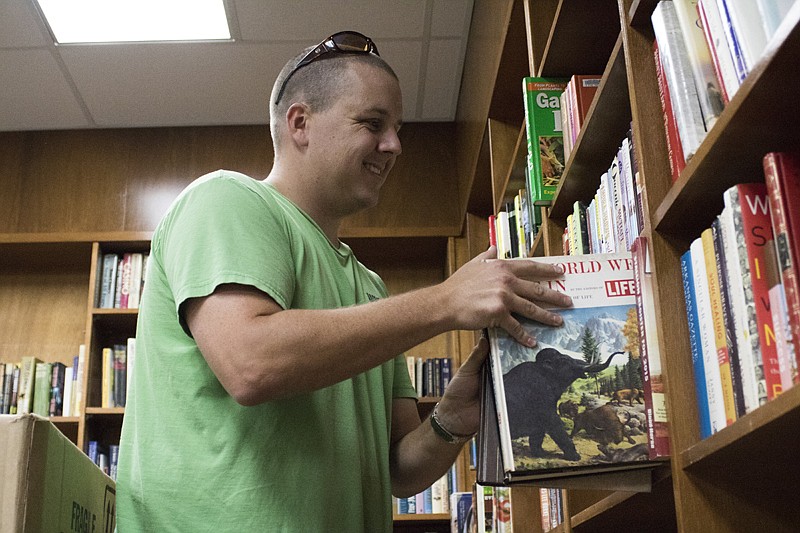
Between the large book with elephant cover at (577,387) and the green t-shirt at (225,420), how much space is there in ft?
1.00

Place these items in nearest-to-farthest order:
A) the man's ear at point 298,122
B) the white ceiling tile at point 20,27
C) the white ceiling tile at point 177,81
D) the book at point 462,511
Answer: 1. the man's ear at point 298,122
2. the book at point 462,511
3. the white ceiling tile at point 20,27
4. the white ceiling tile at point 177,81

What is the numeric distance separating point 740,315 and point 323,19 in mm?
2646

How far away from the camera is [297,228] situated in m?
1.43

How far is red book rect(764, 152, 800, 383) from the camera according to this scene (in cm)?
89

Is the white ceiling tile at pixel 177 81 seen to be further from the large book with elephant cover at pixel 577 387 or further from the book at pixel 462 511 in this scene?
the large book with elephant cover at pixel 577 387

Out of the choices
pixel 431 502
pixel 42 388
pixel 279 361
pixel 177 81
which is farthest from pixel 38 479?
pixel 177 81

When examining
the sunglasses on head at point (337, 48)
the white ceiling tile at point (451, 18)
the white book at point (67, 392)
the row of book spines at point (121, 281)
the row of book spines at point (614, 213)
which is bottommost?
the row of book spines at point (614, 213)

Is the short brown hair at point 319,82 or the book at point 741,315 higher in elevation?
the short brown hair at point 319,82

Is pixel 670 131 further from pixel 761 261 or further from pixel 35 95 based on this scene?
pixel 35 95

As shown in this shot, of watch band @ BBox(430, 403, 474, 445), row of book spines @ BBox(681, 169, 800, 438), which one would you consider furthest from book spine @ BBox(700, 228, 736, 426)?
watch band @ BBox(430, 403, 474, 445)

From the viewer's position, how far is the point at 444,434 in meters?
1.53

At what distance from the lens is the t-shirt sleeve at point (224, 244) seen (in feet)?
4.01

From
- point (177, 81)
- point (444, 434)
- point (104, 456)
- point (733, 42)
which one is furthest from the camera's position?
point (177, 81)

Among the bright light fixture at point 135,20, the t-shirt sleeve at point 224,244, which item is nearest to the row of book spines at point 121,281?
the bright light fixture at point 135,20
